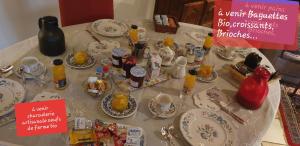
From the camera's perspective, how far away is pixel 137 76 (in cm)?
113

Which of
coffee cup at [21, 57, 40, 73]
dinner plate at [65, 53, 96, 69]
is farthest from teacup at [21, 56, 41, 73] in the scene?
dinner plate at [65, 53, 96, 69]

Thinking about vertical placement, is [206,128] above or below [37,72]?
below

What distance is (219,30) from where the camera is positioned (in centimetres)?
154

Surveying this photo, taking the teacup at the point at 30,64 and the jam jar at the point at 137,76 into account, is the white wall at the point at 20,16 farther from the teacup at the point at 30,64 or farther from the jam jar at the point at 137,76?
the jam jar at the point at 137,76

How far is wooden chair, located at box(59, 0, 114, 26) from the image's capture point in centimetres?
160

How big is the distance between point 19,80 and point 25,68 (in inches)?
2.5

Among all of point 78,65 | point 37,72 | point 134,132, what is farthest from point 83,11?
point 134,132

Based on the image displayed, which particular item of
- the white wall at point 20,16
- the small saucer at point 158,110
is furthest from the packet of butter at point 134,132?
the white wall at point 20,16

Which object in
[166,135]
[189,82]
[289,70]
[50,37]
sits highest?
[50,37]

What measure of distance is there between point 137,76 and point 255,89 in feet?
1.53

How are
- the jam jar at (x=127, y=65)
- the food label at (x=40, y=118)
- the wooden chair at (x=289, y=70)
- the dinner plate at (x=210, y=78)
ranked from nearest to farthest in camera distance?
the food label at (x=40, y=118) → the jam jar at (x=127, y=65) → the dinner plate at (x=210, y=78) → the wooden chair at (x=289, y=70)

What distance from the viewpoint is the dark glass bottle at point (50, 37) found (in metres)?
1.18

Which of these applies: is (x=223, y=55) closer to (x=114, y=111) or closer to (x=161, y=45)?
(x=161, y=45)

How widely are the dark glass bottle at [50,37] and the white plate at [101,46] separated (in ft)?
0.44
